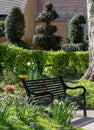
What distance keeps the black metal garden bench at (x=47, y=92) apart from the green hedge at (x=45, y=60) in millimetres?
8017

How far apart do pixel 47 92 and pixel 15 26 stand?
16100 millimetres

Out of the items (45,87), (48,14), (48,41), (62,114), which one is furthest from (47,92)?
(48,14)

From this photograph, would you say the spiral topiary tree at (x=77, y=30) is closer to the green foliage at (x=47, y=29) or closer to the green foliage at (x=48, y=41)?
the green foliage at (x=48, y=41)

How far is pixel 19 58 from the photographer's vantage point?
19781 mm

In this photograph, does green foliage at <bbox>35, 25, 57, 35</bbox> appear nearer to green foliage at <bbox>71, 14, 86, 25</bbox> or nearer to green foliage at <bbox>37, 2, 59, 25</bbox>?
green foliage at <bbox>37, 2, 59, 25</bbox>

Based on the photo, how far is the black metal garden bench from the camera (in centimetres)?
→ 940

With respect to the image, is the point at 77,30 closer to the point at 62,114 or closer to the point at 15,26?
the point at 15,26

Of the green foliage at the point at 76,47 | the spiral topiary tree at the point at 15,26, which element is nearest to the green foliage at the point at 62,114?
the spiral topiary tree at the point at 15,26

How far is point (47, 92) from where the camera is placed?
9.36m

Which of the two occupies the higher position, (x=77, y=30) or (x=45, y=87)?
(x=45, y=87)

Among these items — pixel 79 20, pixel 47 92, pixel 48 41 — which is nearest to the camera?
pixel 47 92

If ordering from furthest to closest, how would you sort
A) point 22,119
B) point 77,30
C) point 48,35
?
1. point 48,35
2. point 77,30
3. point 22,119

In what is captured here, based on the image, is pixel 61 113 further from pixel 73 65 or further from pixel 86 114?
pixel 73 65

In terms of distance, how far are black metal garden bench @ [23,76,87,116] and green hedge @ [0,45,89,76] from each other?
26.3 feet
